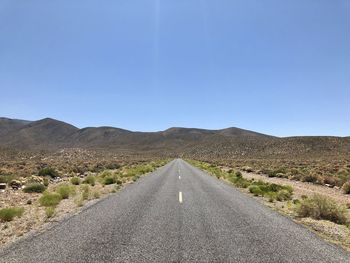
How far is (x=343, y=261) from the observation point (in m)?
7.89

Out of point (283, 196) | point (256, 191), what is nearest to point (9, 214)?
point (283, 196)

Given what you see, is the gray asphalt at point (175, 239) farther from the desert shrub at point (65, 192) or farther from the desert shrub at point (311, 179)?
the desert shrub at point (311, 179)

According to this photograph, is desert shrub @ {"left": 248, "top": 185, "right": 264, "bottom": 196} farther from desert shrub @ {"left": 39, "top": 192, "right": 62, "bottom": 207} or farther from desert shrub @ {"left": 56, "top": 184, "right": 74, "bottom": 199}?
desert shrub @ {"left": 39, "top": 192, "right": 62, "bottom": 207}

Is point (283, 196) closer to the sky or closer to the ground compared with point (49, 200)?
closer to the sky

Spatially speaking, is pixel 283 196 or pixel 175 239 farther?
pixel 283 196

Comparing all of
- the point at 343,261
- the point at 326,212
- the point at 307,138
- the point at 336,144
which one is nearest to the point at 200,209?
the point at 326,212

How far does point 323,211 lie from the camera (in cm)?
1417

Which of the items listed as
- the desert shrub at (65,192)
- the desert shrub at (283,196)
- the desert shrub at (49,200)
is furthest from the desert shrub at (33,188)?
the desert shrub at (283,196)

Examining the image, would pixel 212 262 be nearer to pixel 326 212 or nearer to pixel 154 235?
pixel 154 235

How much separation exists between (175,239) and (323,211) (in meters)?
7.55

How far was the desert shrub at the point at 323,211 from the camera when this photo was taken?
13.7 meters

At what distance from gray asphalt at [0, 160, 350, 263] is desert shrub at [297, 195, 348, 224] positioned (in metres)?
1.44

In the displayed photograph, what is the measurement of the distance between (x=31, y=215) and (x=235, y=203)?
29.2ft

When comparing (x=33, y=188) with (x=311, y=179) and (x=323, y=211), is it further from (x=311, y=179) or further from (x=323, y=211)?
(x=311, y=179)
